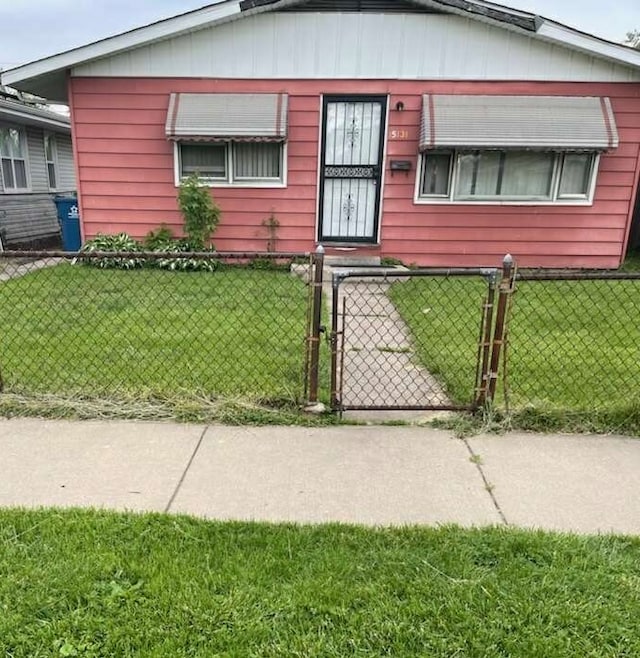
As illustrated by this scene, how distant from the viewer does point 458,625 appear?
1.94 meters

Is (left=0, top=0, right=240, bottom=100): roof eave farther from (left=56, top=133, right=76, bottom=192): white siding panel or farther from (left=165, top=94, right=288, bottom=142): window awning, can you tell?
(left=56, top=133, right=76, bottom=192): white siding panel

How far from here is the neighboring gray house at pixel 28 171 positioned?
12109 millimetres

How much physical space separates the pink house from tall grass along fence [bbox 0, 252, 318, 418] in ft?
5.76

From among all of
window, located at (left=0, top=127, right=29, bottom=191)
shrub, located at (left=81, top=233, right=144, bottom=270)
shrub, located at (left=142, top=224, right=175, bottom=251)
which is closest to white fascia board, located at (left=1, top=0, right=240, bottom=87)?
shrub, located at (left=81, top=233, right=144, bottom=270)

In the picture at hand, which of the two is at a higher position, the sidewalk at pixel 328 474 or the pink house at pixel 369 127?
the pink house at pixel 369 127

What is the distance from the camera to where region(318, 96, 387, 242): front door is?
29.1ft

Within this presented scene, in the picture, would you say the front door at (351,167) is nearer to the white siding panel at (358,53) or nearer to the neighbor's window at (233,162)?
the white siding panel at (358,53)

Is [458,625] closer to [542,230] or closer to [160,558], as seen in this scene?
[160,558]

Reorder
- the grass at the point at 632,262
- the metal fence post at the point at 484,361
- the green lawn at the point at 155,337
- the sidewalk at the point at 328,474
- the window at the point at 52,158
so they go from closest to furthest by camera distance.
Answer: the sidewalk at the point at 328,474
the metal fence post at the point at 484,361
the green lawn at the point at 155,337
the grass at the point at 632,262
the window at the point at 52,158

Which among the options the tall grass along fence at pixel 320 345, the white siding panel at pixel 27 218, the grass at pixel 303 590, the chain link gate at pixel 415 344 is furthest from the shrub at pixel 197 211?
the grass at pixel 303 590

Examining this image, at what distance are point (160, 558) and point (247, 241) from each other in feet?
24.7

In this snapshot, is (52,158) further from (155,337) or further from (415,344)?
(415,344)

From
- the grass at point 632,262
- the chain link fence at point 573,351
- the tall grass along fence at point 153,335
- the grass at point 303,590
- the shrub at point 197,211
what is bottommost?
the grass at point 303,590

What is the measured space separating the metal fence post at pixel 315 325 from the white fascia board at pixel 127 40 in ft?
20.8
